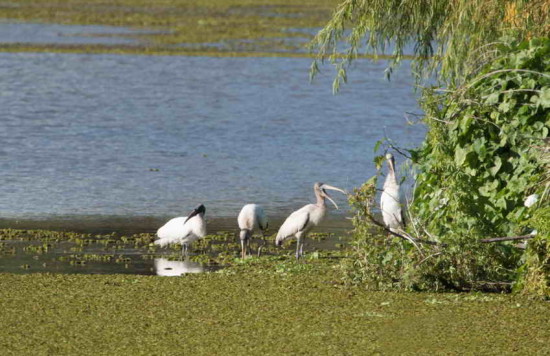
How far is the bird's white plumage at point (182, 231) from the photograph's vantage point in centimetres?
1314

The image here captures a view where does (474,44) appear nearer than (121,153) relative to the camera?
Yes

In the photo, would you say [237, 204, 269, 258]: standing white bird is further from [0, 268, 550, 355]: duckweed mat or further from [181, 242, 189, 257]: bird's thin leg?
[0, 268, 550, 355]: duckweed mat

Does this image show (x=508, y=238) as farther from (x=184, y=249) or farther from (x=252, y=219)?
(x=184, y=249)

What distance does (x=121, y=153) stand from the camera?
2150 centimetres

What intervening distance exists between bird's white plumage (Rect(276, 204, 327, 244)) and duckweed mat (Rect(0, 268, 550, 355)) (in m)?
2.41

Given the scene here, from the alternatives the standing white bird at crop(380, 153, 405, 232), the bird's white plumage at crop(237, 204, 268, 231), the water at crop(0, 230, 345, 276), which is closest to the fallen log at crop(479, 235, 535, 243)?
the standing white bird at crop(380, 153, 405, 232)

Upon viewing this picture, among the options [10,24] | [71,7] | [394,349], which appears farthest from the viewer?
[71,7]

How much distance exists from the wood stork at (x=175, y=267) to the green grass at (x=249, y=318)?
125cm

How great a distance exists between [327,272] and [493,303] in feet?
6.95

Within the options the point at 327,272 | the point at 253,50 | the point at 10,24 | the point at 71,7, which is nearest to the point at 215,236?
the point at 327,272

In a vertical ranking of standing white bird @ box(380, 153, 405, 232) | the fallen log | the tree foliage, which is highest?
the tree foliage

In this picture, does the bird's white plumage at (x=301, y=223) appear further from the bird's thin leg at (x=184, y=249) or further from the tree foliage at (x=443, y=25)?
the tree foliage at (x=443, y=25)

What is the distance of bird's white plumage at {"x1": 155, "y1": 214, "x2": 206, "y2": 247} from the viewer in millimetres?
13141

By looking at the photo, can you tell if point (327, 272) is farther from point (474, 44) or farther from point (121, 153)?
point (121, 153)
